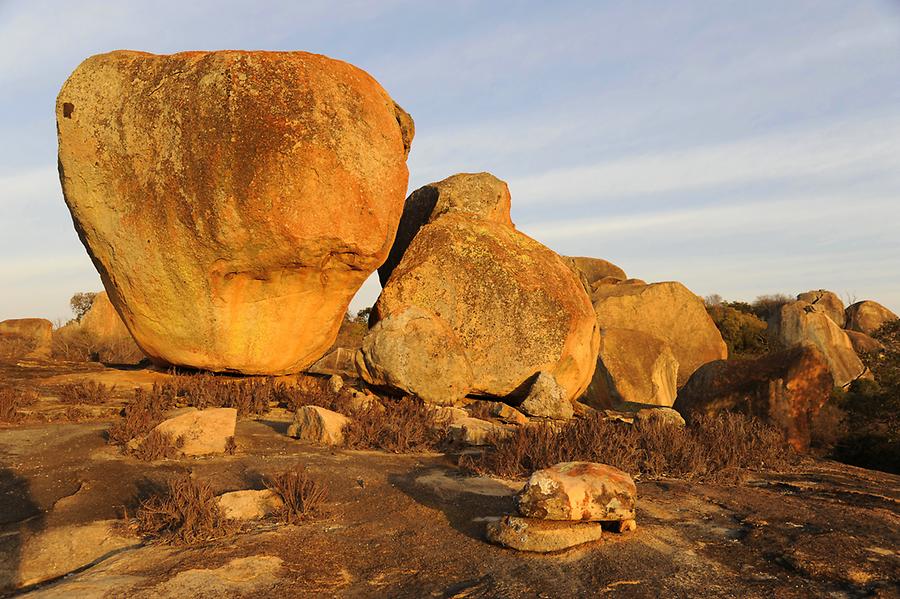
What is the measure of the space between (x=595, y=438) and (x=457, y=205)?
20.2 ft

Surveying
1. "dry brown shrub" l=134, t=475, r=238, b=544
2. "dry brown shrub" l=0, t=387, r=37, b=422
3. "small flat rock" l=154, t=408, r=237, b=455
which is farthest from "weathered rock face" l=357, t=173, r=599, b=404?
"dry brown shrub" l=134, t=475, r=238, b=544

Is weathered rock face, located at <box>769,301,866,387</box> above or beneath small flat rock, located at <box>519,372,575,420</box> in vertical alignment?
above

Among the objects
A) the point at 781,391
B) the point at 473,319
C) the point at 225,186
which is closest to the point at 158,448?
the point at 225,186

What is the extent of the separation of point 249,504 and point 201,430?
1966mm

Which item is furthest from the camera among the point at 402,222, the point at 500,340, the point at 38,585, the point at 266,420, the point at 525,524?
the point at 402,222

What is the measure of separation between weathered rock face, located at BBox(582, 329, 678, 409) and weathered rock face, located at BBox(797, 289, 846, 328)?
27075mm

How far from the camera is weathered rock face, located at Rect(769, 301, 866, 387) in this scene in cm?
2419

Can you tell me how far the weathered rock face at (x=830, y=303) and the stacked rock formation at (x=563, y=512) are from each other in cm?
3895

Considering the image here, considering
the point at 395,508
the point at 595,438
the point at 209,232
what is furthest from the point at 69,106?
the point at 595,438

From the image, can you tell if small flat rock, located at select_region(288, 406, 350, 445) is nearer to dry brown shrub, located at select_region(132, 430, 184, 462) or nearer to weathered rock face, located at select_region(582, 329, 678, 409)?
dry brown shrub, located at select_region(132, 430, 184, 462)

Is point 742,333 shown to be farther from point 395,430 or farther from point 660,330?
point 395,430

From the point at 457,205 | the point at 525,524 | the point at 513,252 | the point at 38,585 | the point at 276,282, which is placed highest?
the point at 457,205

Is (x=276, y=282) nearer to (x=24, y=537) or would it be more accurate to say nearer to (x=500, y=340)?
(x=500, y=340)

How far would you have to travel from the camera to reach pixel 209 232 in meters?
9.30
